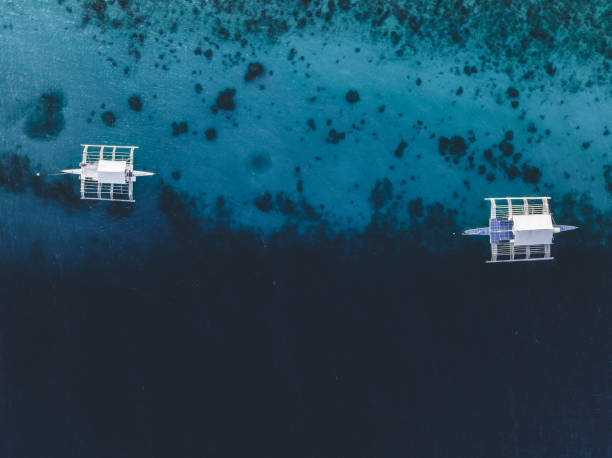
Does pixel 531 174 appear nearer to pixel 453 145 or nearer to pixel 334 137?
pixel 453 145

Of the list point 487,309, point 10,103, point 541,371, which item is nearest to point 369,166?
point 487,309

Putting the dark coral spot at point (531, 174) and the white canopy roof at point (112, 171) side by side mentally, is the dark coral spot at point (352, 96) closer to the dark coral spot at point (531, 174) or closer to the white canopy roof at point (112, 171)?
the dark coral spot at point (531, 174)

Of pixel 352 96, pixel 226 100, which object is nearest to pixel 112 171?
pixel 226 100

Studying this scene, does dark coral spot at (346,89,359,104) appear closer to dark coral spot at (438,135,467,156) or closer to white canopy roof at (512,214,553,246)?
dark coral spot at (438,135,467,156)

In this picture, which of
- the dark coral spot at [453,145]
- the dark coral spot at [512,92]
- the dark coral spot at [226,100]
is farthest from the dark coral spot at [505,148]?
the dark coral spot at [226,100]

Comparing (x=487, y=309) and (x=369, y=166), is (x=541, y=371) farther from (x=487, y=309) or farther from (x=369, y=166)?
(x=369, y=166)

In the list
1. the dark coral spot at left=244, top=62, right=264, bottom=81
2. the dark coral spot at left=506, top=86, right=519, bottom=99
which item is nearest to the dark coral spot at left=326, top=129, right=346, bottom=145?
the dark coral spot at left=244, top=62, right=264, bottom=81
